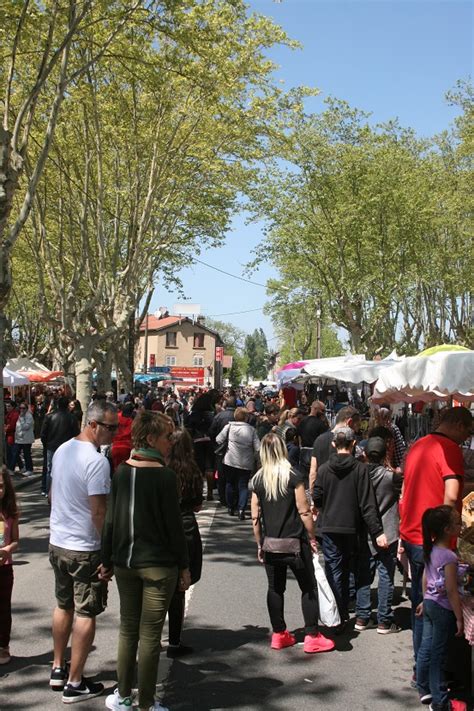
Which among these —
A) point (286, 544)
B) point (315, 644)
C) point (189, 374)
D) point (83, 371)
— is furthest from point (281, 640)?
point (189, 374)

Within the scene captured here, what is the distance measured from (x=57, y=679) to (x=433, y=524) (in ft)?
8.24

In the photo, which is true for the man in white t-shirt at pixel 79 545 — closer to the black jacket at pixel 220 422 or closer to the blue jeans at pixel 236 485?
the blue jeans at pixel 236 485

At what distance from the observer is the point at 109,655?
18.2 feet

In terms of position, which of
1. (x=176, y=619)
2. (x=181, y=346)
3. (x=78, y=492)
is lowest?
(x=176, y=619)

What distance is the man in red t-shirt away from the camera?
5102 millimetres

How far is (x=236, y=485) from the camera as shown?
1199cm

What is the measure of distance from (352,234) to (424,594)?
2782cm

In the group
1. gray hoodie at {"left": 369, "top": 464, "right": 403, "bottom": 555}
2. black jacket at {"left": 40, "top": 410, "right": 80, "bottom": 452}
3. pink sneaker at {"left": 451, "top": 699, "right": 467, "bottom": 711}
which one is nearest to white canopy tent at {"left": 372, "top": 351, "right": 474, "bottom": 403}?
gray hoodie at {"left": 369, "top": 464, "right": 403, "bottom": 555}

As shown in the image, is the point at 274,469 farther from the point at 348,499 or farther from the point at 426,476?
the point at 426,476

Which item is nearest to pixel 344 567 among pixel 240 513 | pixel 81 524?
pixel 81 524

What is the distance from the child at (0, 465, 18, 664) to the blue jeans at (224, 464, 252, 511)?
21.7ft

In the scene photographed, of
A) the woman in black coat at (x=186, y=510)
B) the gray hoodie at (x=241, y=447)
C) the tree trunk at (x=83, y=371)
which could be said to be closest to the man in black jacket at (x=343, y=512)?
the woman in black coat at (x=186, y=510)

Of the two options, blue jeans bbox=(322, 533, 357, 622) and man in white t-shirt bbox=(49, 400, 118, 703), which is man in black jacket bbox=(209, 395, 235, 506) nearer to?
blue jeans bbox=(322, 533, 357, 622)

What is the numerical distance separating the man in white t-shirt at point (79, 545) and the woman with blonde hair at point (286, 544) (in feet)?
4.72
